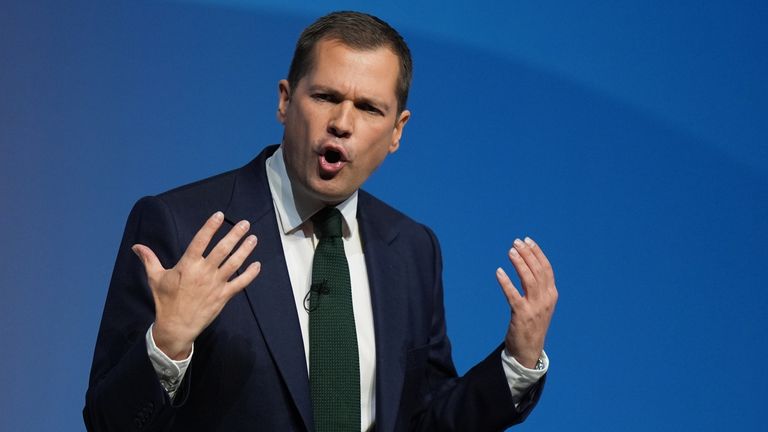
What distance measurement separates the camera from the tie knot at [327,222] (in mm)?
2131

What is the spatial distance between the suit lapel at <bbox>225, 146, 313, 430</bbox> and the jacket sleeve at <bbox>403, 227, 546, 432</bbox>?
0.26 m

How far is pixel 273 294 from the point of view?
200 centimetres

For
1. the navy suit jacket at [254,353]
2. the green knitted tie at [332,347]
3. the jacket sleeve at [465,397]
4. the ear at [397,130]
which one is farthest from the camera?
the ear at [397,130]

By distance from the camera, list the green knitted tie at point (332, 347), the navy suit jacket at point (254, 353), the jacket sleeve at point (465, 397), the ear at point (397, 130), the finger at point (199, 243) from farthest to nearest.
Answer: the ear at point (397, 130) → the jacket sleeve at point (465, 397) → the green knitted tie at point (332, 347) → the navy suit jacket at point (254, 353) → the finger at point (199, 243)

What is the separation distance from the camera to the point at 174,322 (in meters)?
1.75

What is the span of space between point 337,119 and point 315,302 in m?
0.32

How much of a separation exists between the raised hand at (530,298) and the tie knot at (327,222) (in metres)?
0.32

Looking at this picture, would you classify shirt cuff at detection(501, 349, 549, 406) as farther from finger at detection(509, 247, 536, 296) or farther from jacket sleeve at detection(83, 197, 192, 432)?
jacket sleeve at detection(83, 197, 192, 432)

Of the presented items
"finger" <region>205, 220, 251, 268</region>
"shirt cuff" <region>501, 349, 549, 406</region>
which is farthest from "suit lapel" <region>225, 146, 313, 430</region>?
"shirt cuff" <region>501, 349, 549, 406</region>

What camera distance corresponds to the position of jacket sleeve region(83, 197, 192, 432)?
178 centimetres

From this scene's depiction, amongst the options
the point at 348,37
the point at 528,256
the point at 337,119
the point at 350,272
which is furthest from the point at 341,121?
the point at 528,256

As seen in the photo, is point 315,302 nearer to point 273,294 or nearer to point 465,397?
point 273,294

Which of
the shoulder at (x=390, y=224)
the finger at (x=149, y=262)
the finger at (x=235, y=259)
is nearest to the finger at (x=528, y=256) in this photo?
the shoulder at (x=390, y=224)

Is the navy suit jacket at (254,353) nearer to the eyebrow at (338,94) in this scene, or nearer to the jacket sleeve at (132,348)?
the jacket sleeve at (132,348)
